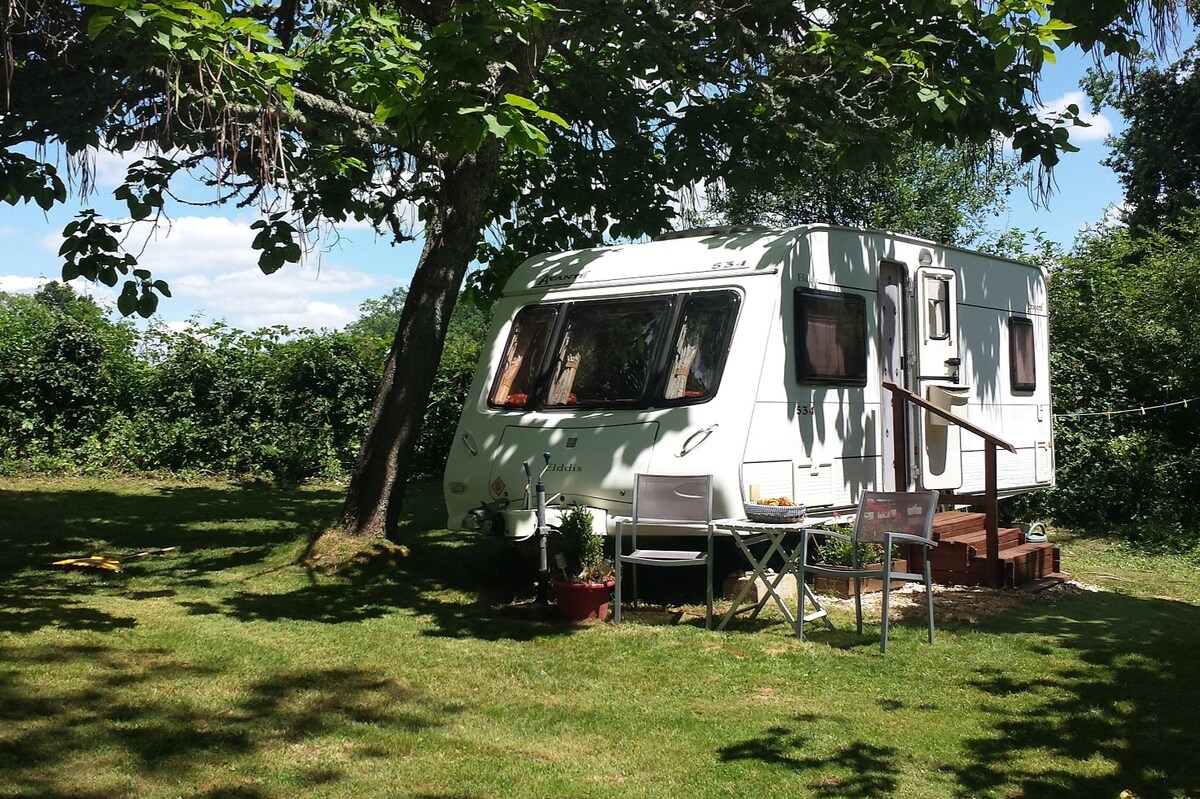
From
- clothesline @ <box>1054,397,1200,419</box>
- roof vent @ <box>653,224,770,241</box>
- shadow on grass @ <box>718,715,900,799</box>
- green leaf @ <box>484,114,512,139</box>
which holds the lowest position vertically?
shadow on grass @ <box>718,715,900,799</box>

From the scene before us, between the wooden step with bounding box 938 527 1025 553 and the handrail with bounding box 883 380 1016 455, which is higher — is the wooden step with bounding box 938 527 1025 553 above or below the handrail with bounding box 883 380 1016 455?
below

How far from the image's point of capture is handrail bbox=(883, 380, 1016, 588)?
8586mm

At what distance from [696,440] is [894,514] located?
1.45m

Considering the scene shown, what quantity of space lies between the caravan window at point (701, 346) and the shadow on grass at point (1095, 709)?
254cm

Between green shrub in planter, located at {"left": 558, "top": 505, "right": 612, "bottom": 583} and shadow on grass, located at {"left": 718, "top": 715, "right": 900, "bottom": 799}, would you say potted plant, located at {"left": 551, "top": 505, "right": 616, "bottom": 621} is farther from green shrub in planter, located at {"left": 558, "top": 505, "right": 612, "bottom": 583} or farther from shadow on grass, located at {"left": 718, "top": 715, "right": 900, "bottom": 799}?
shadow on grass, located at {"left": 718, "top": 715, "right": 900, "bottom": 799}

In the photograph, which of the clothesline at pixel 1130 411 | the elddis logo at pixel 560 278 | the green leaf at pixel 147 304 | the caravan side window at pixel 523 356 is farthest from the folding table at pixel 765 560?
the clothesline at pixel 1130 411

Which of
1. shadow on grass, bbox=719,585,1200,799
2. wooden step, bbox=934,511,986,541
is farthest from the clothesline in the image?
shadow on grass, bbox=719,585,1200,799

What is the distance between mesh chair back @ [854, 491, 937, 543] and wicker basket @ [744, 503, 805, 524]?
417 mm

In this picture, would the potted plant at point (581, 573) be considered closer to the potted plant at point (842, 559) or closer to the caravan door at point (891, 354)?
the potted plant at point (842, 559)

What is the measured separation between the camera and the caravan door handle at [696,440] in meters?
7.77

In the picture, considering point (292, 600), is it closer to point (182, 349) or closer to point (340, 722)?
point (340, 722)

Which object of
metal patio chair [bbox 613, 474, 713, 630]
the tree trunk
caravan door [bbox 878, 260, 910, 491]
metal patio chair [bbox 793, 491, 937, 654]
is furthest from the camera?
the tree trunk

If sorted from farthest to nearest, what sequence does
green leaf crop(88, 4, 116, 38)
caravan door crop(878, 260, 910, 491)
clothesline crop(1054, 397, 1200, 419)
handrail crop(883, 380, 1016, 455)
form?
1. clothesline crop(1054, 397, 1200, 419)
2. caravan door crop(878, 260, 910, 491)
3. handrail crop(883, 380, 1016, 455)
4. green leaf crop(88, 4, 116, 38)

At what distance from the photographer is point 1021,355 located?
10.9 meters
